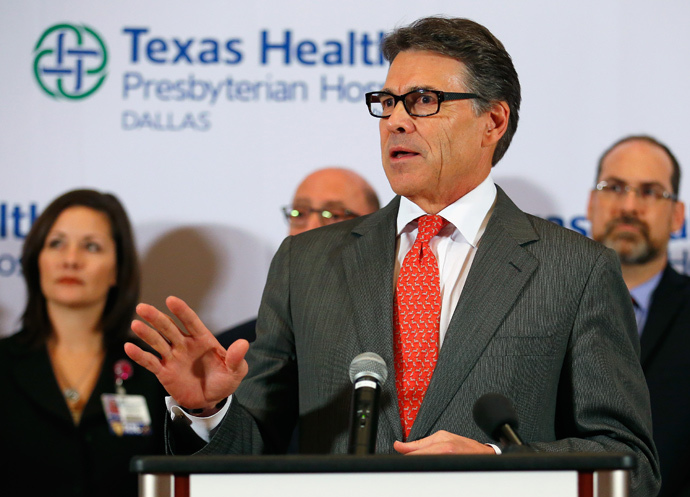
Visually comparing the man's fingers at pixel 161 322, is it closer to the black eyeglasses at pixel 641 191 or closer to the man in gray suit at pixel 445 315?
the man in gray suit at pixel 445 315

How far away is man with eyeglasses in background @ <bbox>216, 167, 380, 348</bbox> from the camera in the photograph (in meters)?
3.46

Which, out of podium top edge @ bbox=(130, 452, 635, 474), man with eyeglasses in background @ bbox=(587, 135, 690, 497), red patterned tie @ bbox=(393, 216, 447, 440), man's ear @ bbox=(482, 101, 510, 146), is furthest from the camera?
man with eyeglasses in background @ bbox=(587, 135, 690, 497)

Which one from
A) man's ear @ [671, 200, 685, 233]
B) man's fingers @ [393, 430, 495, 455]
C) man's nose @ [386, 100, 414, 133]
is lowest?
man's fingers @ [393, 430, 495, 455]

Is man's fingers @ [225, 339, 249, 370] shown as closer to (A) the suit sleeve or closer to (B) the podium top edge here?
(B) the podium top edge

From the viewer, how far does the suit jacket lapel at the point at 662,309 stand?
3275 mm

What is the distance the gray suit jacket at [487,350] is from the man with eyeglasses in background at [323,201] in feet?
4.71

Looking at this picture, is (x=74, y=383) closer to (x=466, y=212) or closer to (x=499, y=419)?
(x=466, y=212)

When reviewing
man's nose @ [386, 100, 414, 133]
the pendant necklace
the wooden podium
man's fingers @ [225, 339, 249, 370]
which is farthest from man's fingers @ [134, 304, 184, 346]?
the pendant necklace

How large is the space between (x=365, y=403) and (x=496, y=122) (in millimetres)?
1051

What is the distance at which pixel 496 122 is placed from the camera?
7.10ft

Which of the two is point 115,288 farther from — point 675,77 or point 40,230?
point 675,77

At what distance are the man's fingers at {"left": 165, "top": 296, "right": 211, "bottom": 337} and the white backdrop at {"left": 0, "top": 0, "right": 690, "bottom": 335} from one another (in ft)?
6.32

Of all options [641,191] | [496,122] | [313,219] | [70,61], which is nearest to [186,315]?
[496,122]

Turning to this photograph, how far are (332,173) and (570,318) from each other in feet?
5.89
